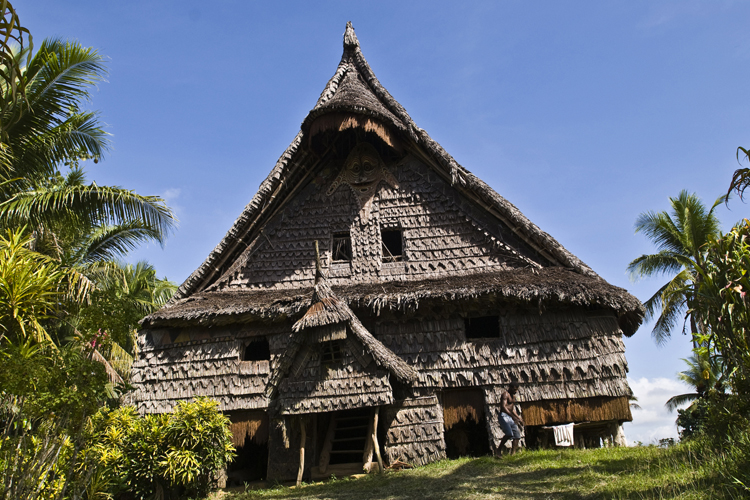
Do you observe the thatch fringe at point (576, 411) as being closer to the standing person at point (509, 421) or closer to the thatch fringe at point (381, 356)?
the standing person at point (509, 421)

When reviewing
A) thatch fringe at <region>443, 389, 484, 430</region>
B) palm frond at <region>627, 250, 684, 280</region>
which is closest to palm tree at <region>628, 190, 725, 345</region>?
palm frond at <region>627, 250, 684, 280</region>

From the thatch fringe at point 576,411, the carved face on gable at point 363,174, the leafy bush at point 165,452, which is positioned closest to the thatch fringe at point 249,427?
the leafy bush at point 165,452

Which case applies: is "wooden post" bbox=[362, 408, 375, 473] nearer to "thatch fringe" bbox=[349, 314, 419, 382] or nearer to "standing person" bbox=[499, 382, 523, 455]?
"thatch fringe" bbox=[349, 314, 419, 382]

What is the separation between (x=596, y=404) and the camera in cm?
1145

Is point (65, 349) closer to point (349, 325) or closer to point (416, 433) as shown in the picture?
point (349, 325)

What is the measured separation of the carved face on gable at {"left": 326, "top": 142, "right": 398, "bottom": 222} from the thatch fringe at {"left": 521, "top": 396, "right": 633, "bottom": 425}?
21.3 feet

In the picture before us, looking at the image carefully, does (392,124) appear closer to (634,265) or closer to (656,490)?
(656,490)

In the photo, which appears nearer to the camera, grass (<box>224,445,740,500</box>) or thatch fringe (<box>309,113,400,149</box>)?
grass (<box>224,445,740,500</box>)

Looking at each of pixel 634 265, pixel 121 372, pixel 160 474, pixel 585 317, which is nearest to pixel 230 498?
pixel 160 474

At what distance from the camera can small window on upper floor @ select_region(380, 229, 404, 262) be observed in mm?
13805

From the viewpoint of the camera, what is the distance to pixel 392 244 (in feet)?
49.5

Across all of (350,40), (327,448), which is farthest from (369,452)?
(350,40)

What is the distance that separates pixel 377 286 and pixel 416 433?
3385 millimetres

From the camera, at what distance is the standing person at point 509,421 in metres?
11.0
